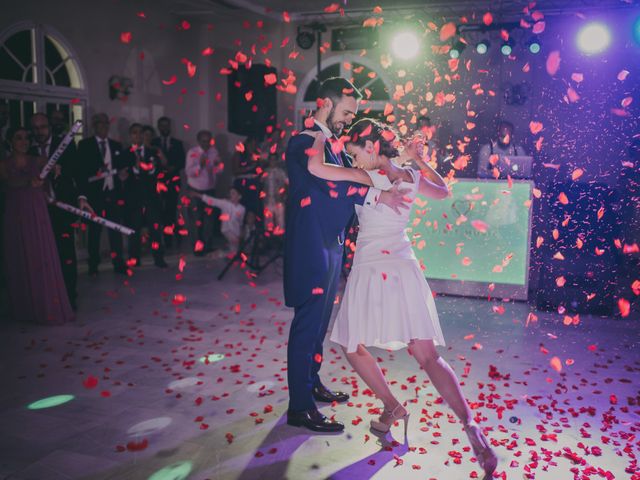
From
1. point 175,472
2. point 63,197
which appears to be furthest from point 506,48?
point 175,472

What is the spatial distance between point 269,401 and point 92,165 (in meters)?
4.70

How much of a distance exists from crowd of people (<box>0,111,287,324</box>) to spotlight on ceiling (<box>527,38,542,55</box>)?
170 inches

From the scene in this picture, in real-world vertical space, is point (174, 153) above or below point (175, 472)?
above

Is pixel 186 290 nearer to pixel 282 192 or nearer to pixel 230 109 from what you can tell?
pixel 282 192

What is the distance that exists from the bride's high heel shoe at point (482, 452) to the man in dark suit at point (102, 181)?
564 cm

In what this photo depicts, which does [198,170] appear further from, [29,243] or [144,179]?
[29,243]

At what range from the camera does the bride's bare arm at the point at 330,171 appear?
2850mm

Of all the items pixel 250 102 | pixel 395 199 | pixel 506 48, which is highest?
pixel 506 48

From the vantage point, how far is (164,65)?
33.9 feet

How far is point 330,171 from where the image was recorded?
9.41 feet

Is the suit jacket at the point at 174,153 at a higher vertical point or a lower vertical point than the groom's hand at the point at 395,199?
higher

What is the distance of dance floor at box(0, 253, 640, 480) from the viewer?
9.08 feet

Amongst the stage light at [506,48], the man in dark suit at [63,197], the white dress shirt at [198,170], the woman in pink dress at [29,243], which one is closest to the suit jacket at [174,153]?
the white dress shirt at [198,170]

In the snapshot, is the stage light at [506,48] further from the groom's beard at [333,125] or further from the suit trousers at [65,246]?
the groom's beard at [333,125]
